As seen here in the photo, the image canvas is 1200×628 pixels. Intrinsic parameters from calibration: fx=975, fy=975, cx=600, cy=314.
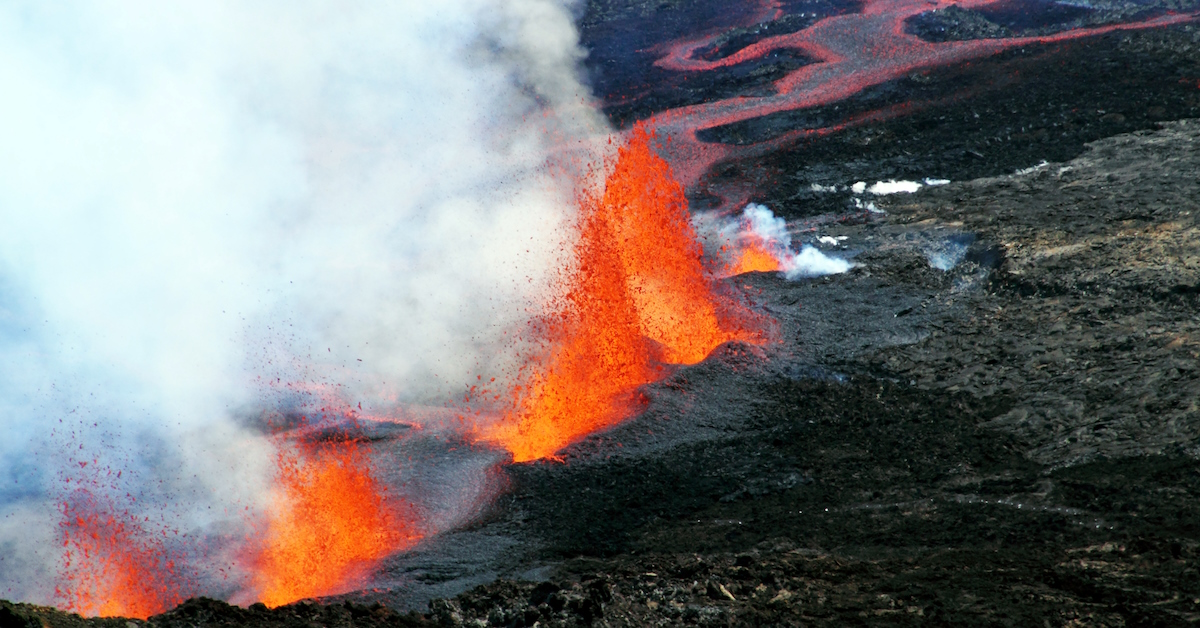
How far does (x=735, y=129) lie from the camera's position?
2453cm

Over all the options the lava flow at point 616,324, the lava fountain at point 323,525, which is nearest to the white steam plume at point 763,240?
the lava flow at point 616,324

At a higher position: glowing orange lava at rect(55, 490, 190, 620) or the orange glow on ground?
the orange glow on ground

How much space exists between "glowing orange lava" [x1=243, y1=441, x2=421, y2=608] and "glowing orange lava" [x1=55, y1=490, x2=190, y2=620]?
1.05m

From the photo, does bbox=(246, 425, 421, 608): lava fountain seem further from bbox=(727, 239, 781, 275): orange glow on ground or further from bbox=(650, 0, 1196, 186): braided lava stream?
bbox=(650, 0, 1196, 186): braided lava stream

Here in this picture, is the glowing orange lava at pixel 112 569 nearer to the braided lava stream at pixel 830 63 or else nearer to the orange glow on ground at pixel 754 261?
the orange glow on ground at pixel 754 261

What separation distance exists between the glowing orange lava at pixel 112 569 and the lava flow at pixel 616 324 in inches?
169

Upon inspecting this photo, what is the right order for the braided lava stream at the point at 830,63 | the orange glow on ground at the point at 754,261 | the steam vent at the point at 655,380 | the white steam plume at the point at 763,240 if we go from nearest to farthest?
the steam vent at the point at 655,380
the white steam plume at the point at 763,240
the orange glow on ground at the point at 754,261
the braided lava stream at the point at 830,63

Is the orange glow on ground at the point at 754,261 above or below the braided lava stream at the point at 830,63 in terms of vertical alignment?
below

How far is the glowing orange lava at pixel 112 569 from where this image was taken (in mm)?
10836

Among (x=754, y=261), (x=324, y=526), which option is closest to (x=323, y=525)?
(x=324, y=526)

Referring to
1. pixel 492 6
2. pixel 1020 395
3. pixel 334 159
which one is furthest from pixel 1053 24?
pixel 334 159

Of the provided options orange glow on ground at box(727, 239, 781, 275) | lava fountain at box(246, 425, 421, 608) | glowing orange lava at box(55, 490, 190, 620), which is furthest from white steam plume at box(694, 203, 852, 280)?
glowing orange lava at box(55, 490, 190, 620)

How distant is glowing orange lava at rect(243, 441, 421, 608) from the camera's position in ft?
35.3

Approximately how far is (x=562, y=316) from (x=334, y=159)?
21.2 ft
